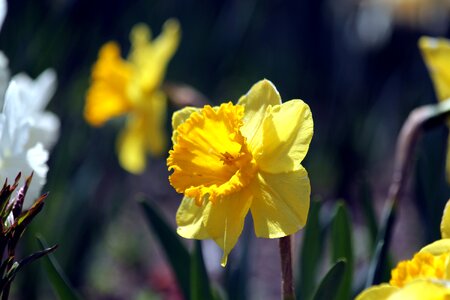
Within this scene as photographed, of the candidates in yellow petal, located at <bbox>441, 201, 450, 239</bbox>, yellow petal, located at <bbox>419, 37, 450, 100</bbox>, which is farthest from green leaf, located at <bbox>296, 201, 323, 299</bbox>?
yellow petal, located at <bbox>441, 201, 450, 239</bbox>

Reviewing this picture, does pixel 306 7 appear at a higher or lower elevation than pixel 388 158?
higher

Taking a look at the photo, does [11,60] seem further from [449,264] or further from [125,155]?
[449,264]

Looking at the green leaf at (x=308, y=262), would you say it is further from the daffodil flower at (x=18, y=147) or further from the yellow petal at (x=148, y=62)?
the yellow petal at (x=148, y=62)

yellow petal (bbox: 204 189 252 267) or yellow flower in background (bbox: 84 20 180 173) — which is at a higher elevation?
yellow flower in background (bbox: 84 20 180 173)

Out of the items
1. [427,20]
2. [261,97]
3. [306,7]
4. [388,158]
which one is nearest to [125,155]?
[261,97]

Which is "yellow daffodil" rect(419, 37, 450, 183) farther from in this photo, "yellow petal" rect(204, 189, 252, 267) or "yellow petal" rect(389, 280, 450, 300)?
"yellow petal" rect(389, 280, 450, 300)

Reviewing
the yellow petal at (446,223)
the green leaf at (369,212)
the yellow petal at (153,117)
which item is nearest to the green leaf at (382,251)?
the green leaf at (369,212)
